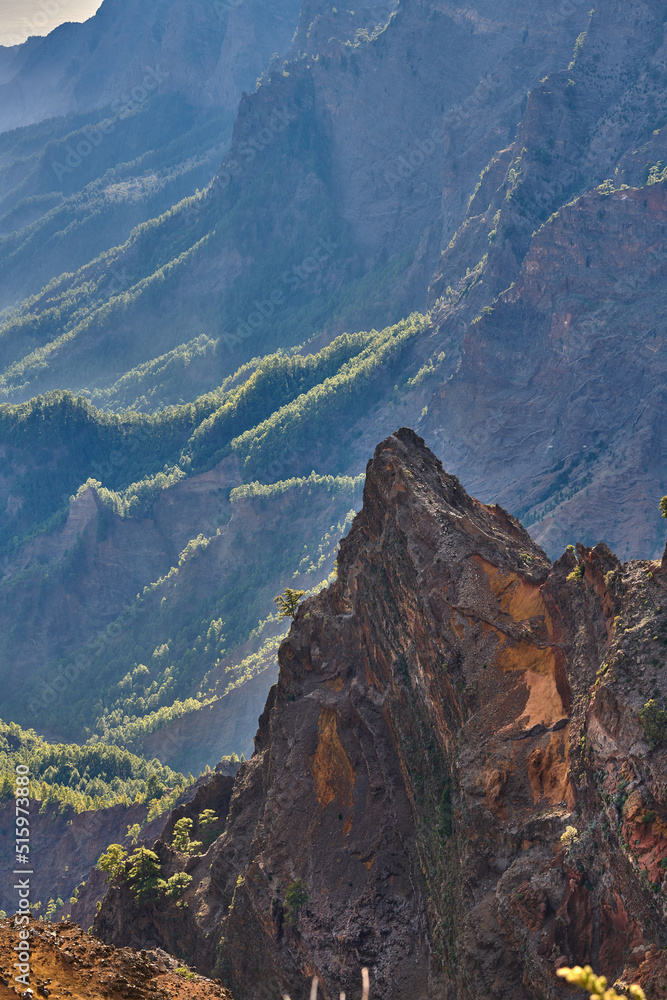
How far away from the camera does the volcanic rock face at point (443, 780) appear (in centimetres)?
3975

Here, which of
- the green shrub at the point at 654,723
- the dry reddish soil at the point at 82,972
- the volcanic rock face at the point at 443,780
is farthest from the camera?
the volcanic rock face at the point at 443,780

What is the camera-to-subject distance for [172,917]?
75.1 metres

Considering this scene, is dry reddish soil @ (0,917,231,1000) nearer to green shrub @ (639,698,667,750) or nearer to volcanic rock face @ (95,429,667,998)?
volcanic rock face @ (95,429,667,998)

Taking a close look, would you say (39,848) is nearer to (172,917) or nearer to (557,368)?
(172,917)

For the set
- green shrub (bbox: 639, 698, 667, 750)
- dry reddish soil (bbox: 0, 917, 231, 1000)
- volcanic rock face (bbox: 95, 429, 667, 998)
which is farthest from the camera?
volcanic rock face (bbox: 95, 429, 667, 998)

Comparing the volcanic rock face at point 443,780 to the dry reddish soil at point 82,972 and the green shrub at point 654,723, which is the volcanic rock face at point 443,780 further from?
the dry reddish soil at point 82,972

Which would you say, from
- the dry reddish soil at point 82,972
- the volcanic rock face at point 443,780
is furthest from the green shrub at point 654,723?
the dry reddish soil at point 82,972

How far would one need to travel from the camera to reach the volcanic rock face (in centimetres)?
3975

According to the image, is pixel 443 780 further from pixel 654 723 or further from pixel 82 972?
pixel 82 972

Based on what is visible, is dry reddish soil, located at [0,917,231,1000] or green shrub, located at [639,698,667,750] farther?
green shrub, located at [639,698,667,750]

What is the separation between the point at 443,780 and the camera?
54.9m

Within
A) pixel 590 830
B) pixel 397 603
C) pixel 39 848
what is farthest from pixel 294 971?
pixel 39 848

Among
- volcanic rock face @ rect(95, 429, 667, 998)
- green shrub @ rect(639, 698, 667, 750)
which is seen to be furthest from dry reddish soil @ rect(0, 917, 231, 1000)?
green shrub @ rect(639, 698, 667, 750)

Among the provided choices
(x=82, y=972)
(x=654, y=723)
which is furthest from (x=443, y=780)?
(x=82, y=972)
